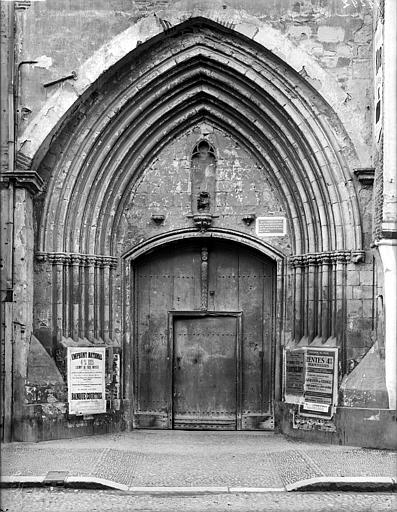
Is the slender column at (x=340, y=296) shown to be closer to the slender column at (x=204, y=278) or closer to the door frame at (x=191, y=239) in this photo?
the door frame at (x=191, y=239)

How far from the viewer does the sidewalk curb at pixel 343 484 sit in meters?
8.38

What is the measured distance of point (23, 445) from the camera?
10336 millimetres

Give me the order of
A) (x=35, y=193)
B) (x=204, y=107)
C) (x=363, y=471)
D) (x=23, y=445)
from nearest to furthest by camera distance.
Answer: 1. (x=363, y=471)
2. (x=23, y=445)
3. (x=35, y=193)
4. (x=204, y=107)

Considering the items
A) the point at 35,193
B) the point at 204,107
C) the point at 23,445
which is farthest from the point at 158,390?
the point at 204,107

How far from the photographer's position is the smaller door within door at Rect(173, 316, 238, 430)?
39.4 feet

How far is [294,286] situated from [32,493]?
15.7 feet

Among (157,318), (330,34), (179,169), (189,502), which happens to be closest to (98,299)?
(157,318)

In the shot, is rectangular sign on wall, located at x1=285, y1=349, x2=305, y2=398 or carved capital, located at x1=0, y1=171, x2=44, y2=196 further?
rectangular sign on wall, located at x1=285, y1=349, x2=305, y2=398

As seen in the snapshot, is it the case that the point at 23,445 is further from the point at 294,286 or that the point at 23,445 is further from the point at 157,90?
the point at 157,90

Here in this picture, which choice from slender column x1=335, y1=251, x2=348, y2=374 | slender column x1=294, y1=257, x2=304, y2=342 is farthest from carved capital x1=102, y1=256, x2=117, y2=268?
slender column x1=335, y1=251, x2=348, y2=374

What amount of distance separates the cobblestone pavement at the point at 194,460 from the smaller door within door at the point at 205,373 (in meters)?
0.82

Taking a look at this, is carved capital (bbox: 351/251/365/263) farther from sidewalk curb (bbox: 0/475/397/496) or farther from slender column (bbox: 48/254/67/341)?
slender column (bbox: 48/254/67/341)

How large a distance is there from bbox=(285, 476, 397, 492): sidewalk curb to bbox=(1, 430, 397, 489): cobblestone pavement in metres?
0.18

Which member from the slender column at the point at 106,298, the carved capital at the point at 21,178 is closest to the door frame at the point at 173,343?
the slender column at the point at 106,298
